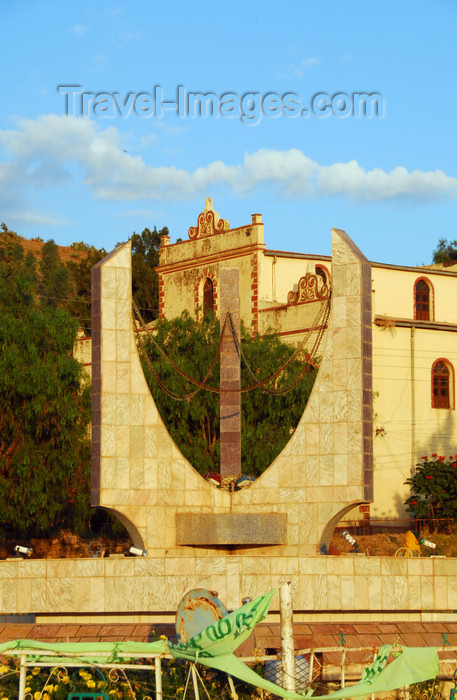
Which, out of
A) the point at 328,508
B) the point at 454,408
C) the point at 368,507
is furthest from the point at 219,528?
the point at 454,408

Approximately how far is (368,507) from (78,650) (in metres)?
23.4

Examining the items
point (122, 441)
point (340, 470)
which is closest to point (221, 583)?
point (340, 470)

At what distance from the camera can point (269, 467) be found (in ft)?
59.3

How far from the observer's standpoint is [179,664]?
1205 cm

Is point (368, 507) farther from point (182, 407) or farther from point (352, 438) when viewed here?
point (352, 438)

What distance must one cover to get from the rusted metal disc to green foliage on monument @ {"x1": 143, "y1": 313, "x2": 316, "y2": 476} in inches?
708

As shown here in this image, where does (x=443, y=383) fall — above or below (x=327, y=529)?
above

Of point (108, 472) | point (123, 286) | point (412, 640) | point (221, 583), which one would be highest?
point (123, 286)

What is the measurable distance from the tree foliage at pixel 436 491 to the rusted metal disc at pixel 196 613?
1885 centimetres

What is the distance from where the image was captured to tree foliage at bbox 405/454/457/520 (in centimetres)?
2928

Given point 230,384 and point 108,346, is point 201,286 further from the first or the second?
point 108,346

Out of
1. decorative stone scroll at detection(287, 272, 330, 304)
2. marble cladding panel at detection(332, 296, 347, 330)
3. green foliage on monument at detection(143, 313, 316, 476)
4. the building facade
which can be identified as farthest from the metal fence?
decorative stone scroll at detection(287, 272, 330, 304)

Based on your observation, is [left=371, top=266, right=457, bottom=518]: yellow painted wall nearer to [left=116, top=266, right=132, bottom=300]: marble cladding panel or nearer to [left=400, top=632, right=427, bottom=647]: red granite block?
[left=116, top=266, right=132, bottom=300]: marble cladding panel

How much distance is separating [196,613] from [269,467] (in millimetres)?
7009
